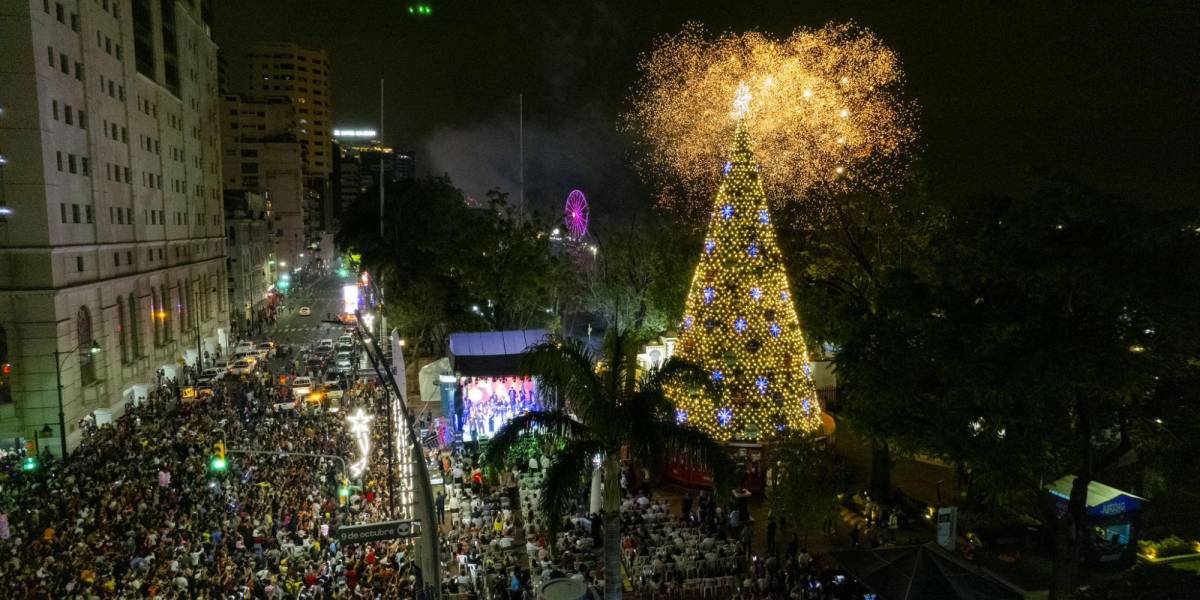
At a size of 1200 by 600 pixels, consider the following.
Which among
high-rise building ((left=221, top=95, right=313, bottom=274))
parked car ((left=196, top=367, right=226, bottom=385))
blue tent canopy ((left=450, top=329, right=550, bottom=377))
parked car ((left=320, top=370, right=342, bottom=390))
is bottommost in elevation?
parked car ((left=196, top=367, right=226, bottom=385))

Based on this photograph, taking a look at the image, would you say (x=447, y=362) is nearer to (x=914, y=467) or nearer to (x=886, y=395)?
(x=914, y=467)

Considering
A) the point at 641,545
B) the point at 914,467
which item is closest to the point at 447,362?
the point at 641,545

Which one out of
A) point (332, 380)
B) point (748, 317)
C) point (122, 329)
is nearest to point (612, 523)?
point (748, 317)

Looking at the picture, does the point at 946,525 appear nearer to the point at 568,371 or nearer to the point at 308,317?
the point at 568,371

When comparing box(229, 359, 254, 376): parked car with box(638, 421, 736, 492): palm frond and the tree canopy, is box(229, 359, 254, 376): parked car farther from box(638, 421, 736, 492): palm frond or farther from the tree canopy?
box(638, 421, 736, 492): palm frond

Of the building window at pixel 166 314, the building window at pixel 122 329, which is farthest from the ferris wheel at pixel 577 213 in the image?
the building window at pixel 166 314

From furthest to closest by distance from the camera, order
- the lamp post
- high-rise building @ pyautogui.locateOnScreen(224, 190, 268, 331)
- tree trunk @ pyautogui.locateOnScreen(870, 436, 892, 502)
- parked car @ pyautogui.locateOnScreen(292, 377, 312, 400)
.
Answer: high-rise building @ pyautogui.locateOnScreen(224, 190, 268, 331)
parked car @ pyautogui.locateOnScreen(292, 377, 312, 400)
the lamp post
tree trunk @ pyautogui.locateOnScreen(870, 436, 892, 502)

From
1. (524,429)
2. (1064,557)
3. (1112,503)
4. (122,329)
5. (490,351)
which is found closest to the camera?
(524,429)

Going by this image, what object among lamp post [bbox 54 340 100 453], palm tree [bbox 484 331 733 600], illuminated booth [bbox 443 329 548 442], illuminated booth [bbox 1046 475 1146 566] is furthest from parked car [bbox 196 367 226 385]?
illuminated booth [bbox 1046 475 1146 566]
